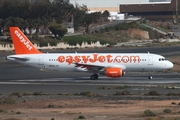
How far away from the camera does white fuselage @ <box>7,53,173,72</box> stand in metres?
62.7

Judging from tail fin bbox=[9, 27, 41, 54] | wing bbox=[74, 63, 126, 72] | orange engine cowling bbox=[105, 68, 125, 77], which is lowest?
orange engine cowling bbox=[105, 68, 125, 77]

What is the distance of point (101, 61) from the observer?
207 feet

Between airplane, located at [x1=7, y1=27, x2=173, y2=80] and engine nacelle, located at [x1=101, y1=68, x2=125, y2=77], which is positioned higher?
airplane, located at [x1=7, y1=27, x2=173, y2=80]

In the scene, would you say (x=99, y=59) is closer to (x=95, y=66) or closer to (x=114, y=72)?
(x=95, y=66)

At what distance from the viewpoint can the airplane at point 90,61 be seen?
6269 centimetres

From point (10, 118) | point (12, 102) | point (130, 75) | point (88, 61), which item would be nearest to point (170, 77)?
point (130, 75)

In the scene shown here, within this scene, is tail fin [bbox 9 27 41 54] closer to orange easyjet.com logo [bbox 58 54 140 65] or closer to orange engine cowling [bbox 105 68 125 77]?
orange easyjet.com logo [bbox 58 54 140 65]

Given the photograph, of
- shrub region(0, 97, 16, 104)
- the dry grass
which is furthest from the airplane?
shrub region(0, 97, 16, 104)

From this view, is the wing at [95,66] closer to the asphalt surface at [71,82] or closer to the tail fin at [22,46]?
the asphalt surface at [71,82]

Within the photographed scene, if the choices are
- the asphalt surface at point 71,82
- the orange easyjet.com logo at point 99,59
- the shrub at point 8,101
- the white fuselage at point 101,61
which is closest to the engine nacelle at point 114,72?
the asphalt surface at point 71,82

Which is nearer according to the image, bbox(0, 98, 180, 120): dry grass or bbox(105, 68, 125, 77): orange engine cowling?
bbox(0, 98, 180, 120): dry grass

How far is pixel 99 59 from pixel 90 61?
1.13 m

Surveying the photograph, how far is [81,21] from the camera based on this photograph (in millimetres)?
156125

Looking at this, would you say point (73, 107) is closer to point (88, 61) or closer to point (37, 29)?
point (88, 61)
